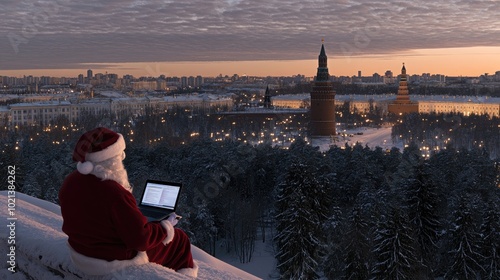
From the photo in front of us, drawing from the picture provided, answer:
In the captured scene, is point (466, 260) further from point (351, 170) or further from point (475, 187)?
point (351, 170)

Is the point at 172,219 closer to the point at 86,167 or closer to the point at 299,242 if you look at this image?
the point at 86,167

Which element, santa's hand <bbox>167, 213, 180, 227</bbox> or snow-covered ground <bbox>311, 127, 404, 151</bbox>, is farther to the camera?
snow-covered ground <bbox>311, 127, 404, 151</bbox>

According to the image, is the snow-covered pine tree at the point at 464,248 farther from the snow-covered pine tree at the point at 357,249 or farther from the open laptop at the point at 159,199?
the open laptop at the point at 159,199

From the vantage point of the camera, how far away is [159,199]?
13.6ft

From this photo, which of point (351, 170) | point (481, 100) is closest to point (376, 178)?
point (351, 170)

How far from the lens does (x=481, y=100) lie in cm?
8688

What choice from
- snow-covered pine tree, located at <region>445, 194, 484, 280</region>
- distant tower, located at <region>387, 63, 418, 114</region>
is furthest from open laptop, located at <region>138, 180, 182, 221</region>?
distant tower, located at <region>387, 63, 418, 114</region>

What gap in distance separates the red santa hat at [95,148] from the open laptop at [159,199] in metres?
0.89

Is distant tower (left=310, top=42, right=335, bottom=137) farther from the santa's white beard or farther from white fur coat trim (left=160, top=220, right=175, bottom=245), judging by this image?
the santa's white beard

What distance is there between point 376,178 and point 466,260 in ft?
23.3

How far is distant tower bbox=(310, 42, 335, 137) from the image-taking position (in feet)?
173

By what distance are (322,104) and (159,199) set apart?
50.0 metres

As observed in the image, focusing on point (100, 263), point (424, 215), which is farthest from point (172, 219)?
point (424, 215)

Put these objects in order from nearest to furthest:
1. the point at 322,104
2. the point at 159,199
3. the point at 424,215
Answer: the point at 159,199
the point at 424,215
the point at 322,104
